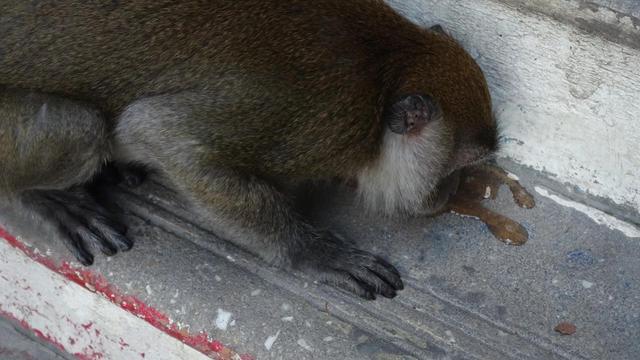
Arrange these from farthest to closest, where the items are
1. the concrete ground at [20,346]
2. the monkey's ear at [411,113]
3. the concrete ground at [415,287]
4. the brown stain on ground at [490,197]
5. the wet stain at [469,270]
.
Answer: the concrete ground at [20,346], the brown stain on ground at [490,197], the wet stain at [469,270], the concrete ground at [415,287], the monkey's ear at [411,113]

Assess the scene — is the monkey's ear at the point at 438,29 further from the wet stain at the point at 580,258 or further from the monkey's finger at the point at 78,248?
the monkey's finger at the point at 78,248

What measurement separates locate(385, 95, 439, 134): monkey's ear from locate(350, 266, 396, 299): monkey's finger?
1.63 feet

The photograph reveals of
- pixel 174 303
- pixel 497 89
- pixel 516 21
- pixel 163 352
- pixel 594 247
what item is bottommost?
pixel 163 352

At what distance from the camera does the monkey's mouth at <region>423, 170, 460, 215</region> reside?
342 centimetres

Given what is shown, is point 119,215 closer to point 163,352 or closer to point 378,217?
point 163,352

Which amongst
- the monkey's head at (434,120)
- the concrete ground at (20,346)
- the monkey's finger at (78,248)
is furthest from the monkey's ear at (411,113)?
the concrete ground at (20,346)

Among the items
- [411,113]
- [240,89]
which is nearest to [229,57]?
[240,89]

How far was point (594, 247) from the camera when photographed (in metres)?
3.42

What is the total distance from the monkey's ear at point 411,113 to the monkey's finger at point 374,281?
1.63 feet

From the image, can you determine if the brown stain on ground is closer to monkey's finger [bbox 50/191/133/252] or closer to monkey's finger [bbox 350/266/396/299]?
monkey's finger [bbox 350/266/396/299]

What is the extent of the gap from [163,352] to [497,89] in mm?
1511

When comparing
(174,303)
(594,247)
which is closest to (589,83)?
(594,247)

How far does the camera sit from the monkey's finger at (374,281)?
3.25 metres

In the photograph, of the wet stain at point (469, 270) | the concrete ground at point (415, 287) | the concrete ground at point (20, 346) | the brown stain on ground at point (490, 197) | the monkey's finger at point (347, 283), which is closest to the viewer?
the concrete ground at point (415, 287)
